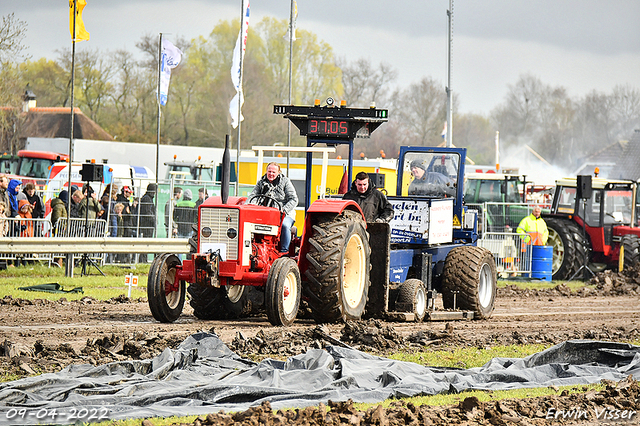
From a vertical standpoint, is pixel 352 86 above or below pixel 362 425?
above

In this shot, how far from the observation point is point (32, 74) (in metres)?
53.5

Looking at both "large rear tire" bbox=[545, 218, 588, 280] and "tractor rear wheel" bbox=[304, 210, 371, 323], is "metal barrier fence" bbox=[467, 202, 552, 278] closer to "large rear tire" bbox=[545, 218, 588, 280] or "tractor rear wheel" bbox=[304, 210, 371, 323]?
"large rear tire" bbox=[545, 218, 588, 280]

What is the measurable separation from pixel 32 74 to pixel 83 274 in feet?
131

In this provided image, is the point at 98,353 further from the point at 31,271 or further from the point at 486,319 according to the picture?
the point at 31,271

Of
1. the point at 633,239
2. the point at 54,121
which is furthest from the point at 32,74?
the point at 633,239

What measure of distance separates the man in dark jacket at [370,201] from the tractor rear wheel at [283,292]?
181cm

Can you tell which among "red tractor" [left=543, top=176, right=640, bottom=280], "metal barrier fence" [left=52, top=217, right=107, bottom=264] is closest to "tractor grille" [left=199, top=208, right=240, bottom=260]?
"metal barrier fence" [left=52, top=217, right=107, bottom=264]

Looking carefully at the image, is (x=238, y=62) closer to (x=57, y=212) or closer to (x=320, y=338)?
(x=57, y=212)

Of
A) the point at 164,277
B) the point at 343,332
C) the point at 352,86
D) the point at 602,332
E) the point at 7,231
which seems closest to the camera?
the point at 343,332

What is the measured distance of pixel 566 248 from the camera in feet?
70.9

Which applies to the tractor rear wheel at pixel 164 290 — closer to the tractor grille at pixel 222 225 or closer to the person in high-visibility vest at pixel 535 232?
the tractor grille at pixel 222 225

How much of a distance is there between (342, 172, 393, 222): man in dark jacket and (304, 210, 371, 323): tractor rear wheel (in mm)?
583

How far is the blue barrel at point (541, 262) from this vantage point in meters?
21.4

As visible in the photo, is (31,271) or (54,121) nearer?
(31,271)
